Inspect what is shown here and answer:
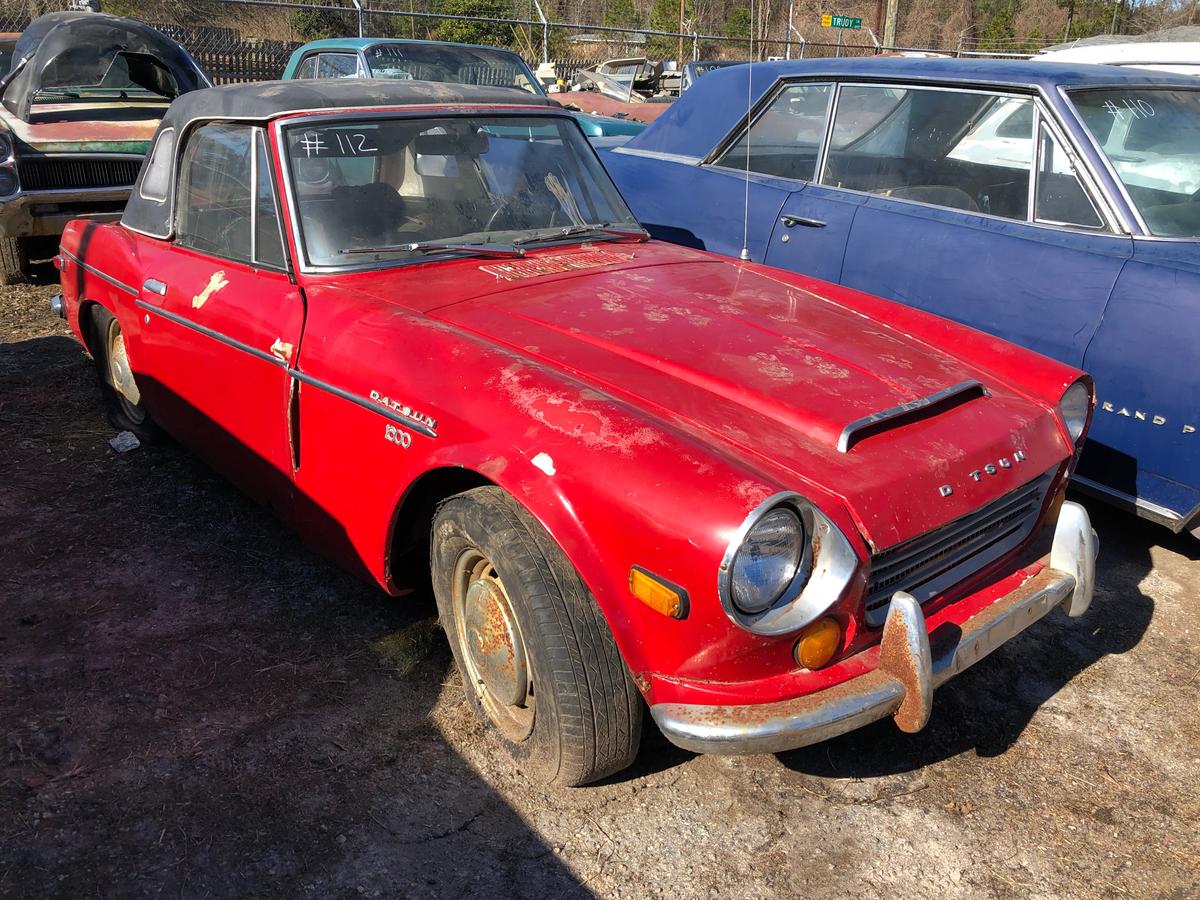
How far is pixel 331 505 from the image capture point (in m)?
3.03

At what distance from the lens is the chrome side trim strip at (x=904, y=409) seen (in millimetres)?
2391

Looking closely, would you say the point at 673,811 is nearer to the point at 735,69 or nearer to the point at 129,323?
the point at 129,323

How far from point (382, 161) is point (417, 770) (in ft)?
6.43

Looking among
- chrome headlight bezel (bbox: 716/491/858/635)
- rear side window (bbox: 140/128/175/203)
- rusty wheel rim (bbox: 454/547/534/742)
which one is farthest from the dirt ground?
rear side window (bbox: 140/128/175/203)

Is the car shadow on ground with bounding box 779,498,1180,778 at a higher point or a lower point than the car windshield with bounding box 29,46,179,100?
lower

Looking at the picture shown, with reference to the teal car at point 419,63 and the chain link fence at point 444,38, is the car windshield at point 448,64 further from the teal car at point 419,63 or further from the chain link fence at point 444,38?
the chain link fence at point 444,38

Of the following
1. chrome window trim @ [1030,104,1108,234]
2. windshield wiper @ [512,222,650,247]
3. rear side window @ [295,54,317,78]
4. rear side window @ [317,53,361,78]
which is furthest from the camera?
rear side window @ [295,54,317,78]

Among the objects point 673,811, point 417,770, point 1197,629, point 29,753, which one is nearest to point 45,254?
point 29,753

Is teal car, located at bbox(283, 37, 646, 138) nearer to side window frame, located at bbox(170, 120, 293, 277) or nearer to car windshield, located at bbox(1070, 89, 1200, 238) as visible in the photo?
car windshield, located at bbox(1070, 89, 1200, 238)

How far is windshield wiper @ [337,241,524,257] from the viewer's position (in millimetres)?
3215

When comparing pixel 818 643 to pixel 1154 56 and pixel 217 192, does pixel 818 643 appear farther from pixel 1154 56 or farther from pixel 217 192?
pixel 1154 56

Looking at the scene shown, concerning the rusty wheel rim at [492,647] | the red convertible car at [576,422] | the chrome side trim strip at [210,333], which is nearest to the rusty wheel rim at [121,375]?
the red convertible car at [576,422]

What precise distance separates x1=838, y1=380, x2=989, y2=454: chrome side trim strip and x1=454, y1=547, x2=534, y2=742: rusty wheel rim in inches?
35.8

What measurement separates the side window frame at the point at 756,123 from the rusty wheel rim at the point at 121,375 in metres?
2.99
